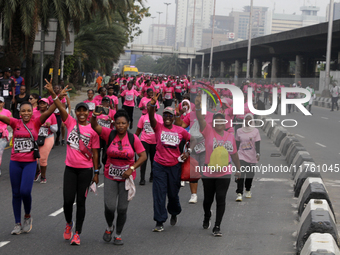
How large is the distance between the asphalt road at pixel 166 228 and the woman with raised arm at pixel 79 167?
0.36 metres

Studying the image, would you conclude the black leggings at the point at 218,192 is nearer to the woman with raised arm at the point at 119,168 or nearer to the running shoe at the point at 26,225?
the woman with raised arm at the point at 119,168

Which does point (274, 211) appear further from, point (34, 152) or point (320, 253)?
point (34, 152)

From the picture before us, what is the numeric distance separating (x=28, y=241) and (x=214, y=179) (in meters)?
2.54

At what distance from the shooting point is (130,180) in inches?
260

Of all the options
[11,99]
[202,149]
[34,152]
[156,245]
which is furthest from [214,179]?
[11,99]

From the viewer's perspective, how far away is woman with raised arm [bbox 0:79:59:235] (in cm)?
695

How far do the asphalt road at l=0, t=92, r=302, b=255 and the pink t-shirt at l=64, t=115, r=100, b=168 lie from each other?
99 centimetres

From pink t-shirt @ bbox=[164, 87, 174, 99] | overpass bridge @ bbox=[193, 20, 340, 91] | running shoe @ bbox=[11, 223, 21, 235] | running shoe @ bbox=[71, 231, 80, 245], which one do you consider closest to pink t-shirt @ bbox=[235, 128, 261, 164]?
running shoe @ bbox=[71, 231, 80, 245]

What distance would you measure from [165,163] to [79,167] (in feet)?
4.21

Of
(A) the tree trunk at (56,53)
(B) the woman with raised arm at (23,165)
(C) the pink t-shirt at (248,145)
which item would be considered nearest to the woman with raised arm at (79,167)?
(B) the woman with raised arm at (23,165)

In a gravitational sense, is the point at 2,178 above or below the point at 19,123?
below

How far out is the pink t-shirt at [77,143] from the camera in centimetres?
664

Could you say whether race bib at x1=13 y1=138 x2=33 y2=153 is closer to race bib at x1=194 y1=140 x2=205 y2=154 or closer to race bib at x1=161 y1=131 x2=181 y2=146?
race bib at x1=161 y1=131 x2=181 y2=146

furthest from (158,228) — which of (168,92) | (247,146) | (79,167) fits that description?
(168,92)
